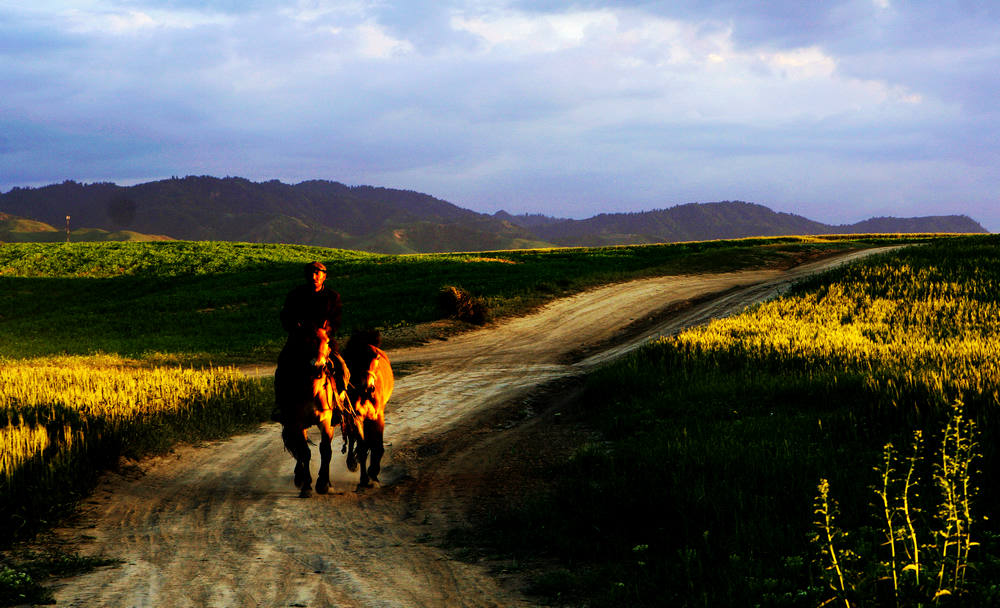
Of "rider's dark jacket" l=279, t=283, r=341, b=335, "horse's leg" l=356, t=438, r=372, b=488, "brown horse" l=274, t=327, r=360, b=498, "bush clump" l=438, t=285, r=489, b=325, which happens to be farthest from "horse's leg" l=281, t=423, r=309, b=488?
"bush clump" l=438, t=285, r=489, b=325

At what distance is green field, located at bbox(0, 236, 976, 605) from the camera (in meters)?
7.02

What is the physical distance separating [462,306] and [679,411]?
16.1 meters

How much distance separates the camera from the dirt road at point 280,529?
6270mm

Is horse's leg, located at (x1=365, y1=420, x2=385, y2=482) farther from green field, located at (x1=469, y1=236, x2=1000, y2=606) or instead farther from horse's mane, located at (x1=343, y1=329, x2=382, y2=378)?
green field, located at (x1=469, y1=236, x2=1000, y2=606)

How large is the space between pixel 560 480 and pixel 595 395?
551 centimetres

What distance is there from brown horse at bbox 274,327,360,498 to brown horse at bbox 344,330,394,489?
0.36 meters

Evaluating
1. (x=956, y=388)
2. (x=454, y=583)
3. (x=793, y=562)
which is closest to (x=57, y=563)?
(x=454, y=583)

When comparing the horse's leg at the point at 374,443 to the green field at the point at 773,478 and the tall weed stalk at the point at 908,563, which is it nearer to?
the green field at the point at 773,478

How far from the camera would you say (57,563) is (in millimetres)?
6844

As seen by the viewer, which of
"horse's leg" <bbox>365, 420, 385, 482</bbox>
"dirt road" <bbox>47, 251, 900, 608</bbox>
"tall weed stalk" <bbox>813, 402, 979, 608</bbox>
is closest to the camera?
"tall weed stalk" <bbox>813, 402, 979, 608</bbox>

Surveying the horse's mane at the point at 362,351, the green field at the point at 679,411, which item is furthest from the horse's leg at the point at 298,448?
the green field at the point at 679,411

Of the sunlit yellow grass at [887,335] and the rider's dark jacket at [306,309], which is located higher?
the rider's dark jacket at [306,309]

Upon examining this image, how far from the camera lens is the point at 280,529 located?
8.21 m

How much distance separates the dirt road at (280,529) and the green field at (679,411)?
32.5 inches
